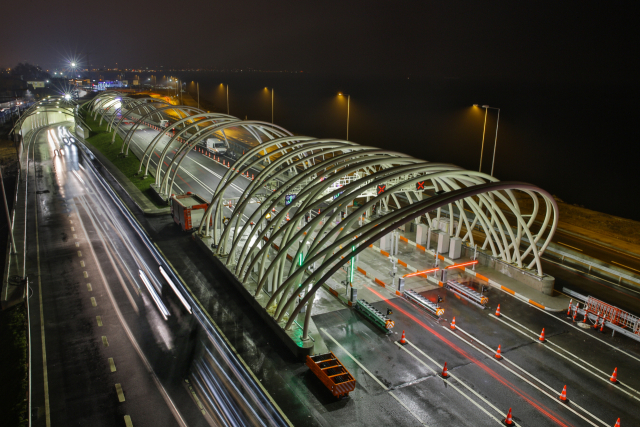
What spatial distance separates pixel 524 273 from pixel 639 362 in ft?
22.3

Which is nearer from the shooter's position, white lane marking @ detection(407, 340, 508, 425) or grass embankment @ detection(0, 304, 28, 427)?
grass embankment @ detection(0, 304, 28, 427)

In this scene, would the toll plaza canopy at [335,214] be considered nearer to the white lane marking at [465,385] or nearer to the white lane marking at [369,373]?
the white lane marking at [369,373]


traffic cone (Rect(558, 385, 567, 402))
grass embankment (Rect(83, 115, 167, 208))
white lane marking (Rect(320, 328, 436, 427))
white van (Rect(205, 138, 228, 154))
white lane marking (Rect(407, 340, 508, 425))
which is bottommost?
white lane marking (Rect(320, 328, 436, 427))

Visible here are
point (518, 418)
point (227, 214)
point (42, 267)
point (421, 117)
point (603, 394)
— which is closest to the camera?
point (518, 418)

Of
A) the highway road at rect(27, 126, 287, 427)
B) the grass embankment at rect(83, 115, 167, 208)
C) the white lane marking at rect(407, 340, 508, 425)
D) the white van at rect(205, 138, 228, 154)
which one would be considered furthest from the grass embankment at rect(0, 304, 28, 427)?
the white van at rect(205, 138, 228, 154)

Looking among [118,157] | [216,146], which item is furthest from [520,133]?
[118,157]

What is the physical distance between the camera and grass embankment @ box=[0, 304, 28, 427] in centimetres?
1406

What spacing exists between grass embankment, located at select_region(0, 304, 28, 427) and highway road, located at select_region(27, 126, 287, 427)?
404 mm

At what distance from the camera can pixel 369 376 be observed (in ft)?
52.6

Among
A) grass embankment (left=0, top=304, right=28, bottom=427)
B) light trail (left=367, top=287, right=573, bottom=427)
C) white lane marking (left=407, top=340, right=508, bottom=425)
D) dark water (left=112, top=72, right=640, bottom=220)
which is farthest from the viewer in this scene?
dark water (left=112, top=72, right=640, bottom=220)

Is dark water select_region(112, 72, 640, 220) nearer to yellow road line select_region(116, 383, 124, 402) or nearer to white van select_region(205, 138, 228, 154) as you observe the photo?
white van select_region(205, 138, 228, 154)

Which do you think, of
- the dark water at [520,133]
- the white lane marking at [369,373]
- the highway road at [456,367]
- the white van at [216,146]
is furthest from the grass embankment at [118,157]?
the dark water at [520,133]

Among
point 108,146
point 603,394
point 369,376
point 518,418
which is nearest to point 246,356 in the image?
point 369,376

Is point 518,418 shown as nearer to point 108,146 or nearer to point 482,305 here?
point 482,305
